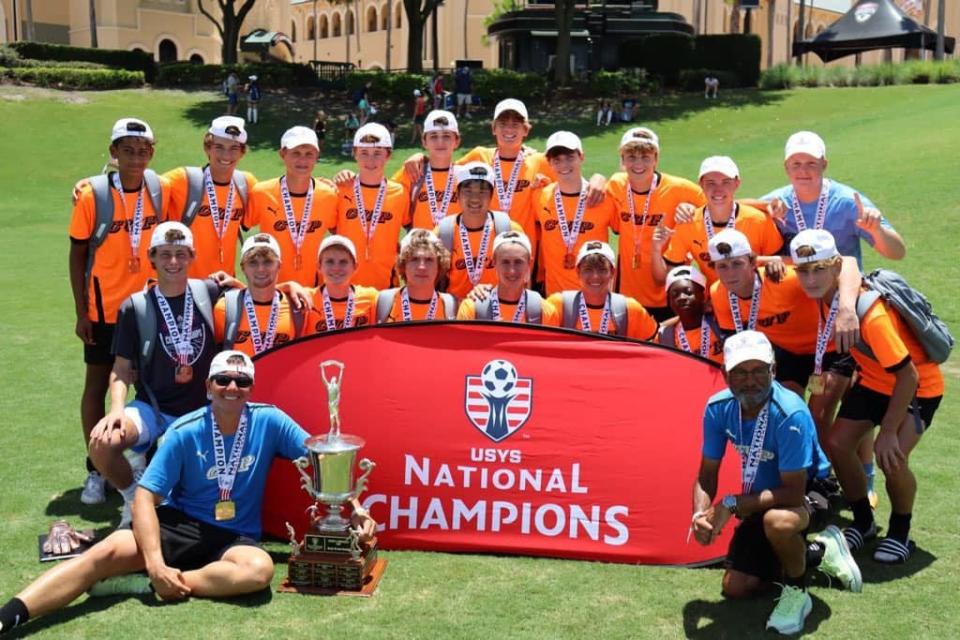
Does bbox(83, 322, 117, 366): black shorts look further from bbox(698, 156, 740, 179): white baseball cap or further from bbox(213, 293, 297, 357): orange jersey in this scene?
bbox(698, 156, 740, 179): white baseball cap

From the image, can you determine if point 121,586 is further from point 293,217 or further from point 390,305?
point 293,217

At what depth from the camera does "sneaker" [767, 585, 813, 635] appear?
188 inches

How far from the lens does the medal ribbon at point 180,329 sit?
6.11 m

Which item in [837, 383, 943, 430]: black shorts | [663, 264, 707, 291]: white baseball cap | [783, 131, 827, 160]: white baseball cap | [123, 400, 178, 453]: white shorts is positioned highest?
[783, 131, 827, 160]: white baseball cap

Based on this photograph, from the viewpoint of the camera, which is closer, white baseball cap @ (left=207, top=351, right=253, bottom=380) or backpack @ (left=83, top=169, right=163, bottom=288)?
white baseball cap @ (left=207, top=351, right=253, bottom=380)

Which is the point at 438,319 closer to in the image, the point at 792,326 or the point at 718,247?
the point at 718,247

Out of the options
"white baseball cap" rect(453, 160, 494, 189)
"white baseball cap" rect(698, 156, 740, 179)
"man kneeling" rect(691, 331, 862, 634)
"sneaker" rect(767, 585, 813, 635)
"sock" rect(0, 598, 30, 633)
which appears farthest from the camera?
"white baseball cap" rect(453, 160, 494, 189)

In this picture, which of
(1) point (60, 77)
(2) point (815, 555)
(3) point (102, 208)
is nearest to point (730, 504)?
(2) point (815, 555)

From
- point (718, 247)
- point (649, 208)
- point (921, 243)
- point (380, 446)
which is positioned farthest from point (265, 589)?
point (921, 243)

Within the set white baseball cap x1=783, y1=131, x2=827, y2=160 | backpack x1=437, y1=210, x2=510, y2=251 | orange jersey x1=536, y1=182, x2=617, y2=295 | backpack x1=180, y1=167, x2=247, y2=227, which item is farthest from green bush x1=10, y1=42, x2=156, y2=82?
white baseball cap x1=783, y1=131, x2=827, y2=160

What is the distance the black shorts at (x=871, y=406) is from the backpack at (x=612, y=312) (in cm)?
146

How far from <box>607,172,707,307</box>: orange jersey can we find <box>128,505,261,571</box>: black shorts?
144 inches

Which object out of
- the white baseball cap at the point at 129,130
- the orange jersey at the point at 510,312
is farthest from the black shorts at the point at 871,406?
the white baseball cap at the point at 129,130

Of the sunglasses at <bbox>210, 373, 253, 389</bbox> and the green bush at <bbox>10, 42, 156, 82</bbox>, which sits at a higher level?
the green bush at <bbox>10, 42, 156, 82</bbox>
